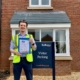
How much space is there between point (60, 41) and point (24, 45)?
6.39 meters

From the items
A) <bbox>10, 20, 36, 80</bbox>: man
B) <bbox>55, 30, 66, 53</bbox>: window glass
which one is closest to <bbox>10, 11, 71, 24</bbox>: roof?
<bbox>55, 30, 66, 53</bbox>: window glass

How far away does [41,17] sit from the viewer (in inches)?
478

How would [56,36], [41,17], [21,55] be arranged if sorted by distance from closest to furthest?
[21,55] < [56,36] < [41,17]

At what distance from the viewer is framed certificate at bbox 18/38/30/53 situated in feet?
18.9

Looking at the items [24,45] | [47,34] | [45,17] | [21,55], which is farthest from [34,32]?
[21,55]

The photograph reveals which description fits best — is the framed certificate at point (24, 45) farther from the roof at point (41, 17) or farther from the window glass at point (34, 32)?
the window glass at point (34, 32)

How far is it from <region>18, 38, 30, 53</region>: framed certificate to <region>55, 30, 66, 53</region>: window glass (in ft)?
20.5

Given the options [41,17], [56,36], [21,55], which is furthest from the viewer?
[41,17]

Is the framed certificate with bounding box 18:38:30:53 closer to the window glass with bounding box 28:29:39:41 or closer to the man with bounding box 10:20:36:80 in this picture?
the man with bounding box 10:20:36:80

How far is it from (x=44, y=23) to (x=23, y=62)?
5.91 meters

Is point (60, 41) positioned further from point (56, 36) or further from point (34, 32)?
point (34, 32)

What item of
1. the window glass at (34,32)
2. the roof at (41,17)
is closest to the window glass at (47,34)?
the window glass at (34,32)

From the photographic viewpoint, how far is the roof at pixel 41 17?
1152cm

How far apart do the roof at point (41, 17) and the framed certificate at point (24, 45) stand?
Answer: 18.8 feet
